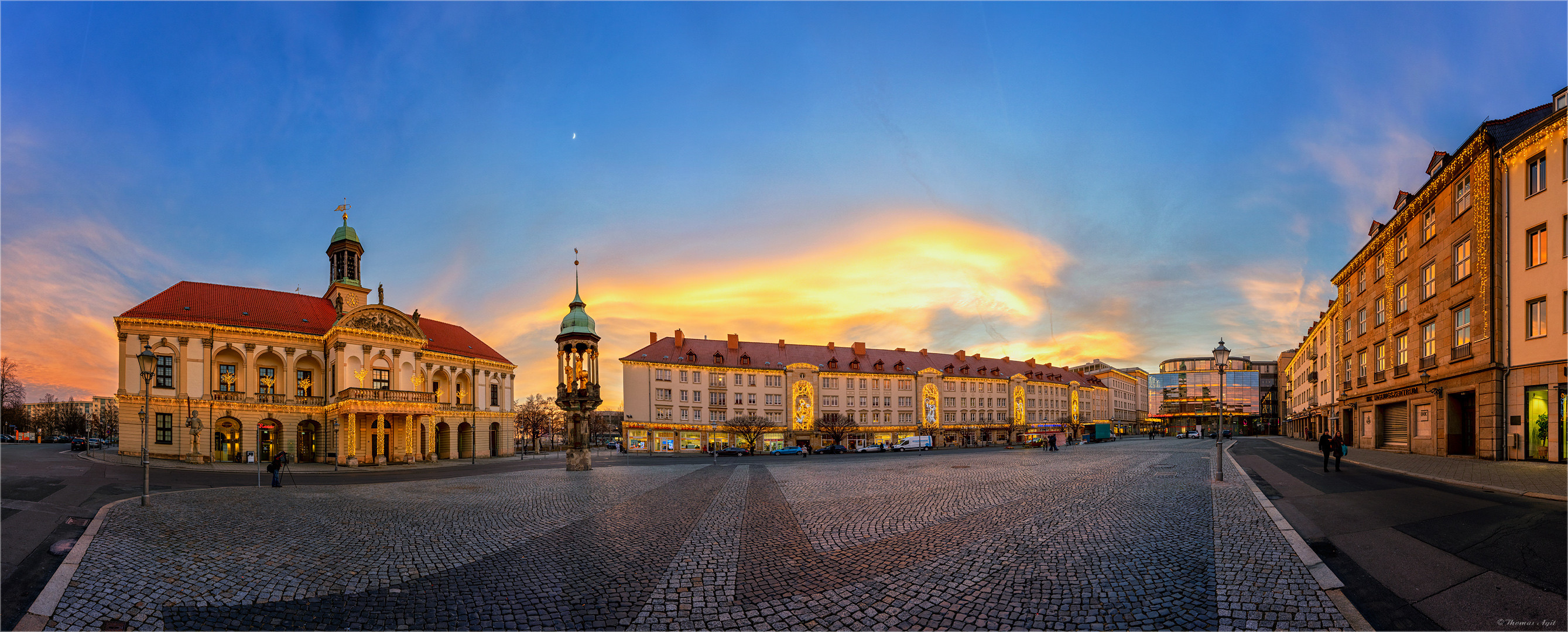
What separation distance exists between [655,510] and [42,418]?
165471 mm

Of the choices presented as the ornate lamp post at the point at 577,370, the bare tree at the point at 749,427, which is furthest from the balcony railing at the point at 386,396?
the bare tree at the point at 749,427

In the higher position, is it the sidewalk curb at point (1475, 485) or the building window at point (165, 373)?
the building window at point (165, 373)

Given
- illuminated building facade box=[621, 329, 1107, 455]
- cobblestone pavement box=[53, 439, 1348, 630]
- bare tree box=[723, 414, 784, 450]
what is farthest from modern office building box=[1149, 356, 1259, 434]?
cobblestone pavement box=[53, 439, 1348, 630]

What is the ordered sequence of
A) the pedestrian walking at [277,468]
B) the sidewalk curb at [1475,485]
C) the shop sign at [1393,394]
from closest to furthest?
the sidewalk curb at [1475,485] < the pedestrian walking at [277,468] < the shop sign at [1393,394]

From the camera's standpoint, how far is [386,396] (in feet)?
149

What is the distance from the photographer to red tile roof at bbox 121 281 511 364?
43.2 metres

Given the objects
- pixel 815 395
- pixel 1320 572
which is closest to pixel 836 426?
pixel 815 395

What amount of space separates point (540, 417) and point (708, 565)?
11495 centimetres

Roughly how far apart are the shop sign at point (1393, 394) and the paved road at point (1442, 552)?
21416 millimetres

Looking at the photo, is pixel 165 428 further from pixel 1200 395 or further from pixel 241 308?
pixel 1200 395

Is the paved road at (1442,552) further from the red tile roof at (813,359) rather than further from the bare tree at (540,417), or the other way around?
the bare tree at (540,417)

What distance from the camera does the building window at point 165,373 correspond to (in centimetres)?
4228

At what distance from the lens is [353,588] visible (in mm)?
8688

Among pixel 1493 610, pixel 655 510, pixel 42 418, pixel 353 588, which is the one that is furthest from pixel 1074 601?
pixel 42 418
